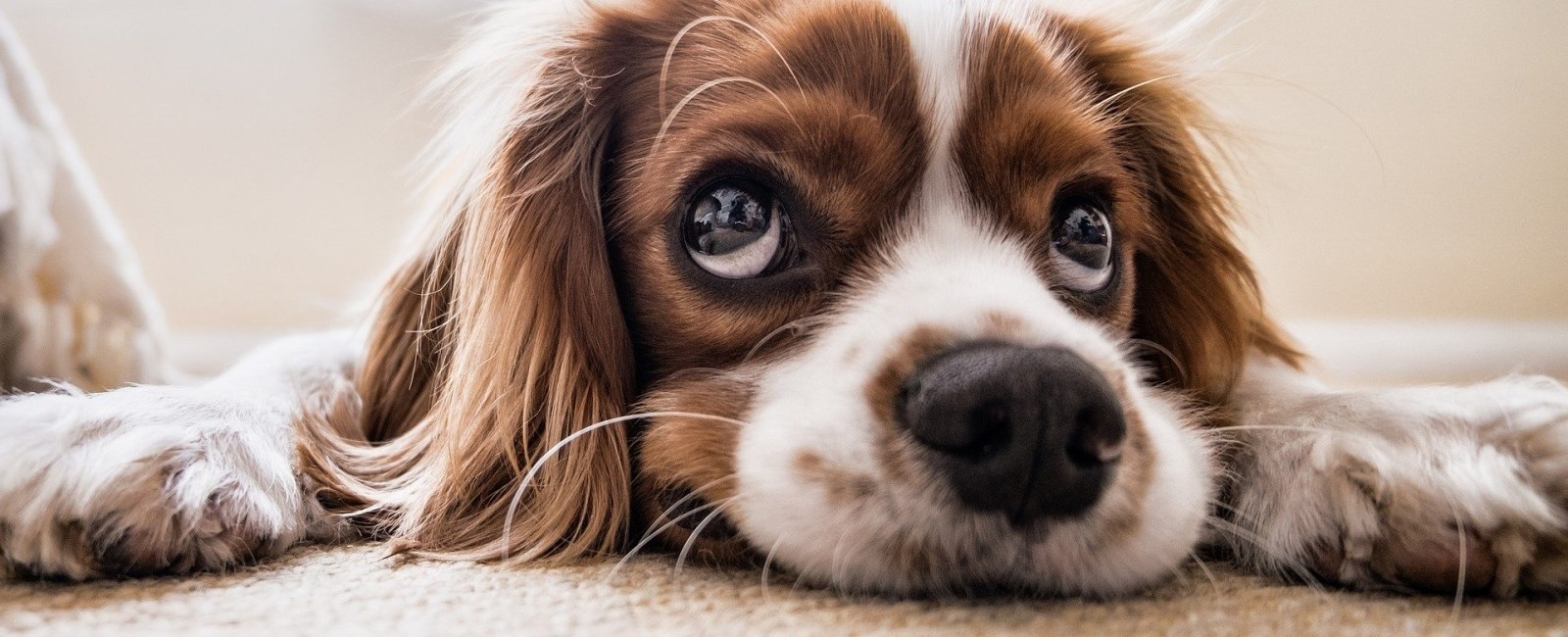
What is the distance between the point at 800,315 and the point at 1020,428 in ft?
1.31

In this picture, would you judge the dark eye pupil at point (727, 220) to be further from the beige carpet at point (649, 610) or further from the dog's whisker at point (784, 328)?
the beige carpet at point (649, 610)

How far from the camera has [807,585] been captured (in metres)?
1.19

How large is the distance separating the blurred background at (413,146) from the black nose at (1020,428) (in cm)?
315

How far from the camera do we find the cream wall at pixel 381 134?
399cm

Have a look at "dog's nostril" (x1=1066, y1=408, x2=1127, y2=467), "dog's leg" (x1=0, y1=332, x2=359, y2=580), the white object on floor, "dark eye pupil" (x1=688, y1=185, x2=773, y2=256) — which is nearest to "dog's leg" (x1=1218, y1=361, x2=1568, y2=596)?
"dog's nostril" (x1=1066, y1=408, x2=1127, y2=467)

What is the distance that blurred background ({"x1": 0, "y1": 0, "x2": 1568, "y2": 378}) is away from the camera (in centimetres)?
400

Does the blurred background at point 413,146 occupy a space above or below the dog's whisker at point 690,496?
above

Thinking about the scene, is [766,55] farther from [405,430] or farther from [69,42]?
[69,42]

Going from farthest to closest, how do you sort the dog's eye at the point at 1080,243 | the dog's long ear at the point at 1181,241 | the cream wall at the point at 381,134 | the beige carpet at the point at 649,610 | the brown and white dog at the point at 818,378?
the cream wall at the point at 381,134, the dog's long ear at the point at 1181,241, the dog's eye at the point at 1080,243, the brown and white dog at the point at 818,378, the beige carpet at the point at 649,610

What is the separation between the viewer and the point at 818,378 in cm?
126

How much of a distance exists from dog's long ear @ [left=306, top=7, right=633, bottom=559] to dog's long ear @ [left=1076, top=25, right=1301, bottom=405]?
0.79 meters

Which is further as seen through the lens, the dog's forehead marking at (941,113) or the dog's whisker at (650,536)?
the dog's forehead marking at (941,113)

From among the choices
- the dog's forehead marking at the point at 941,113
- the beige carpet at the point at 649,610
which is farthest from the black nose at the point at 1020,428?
the dog's forehead marking at the point at 941,113

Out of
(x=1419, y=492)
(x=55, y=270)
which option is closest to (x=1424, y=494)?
(x=1419, y=492)
